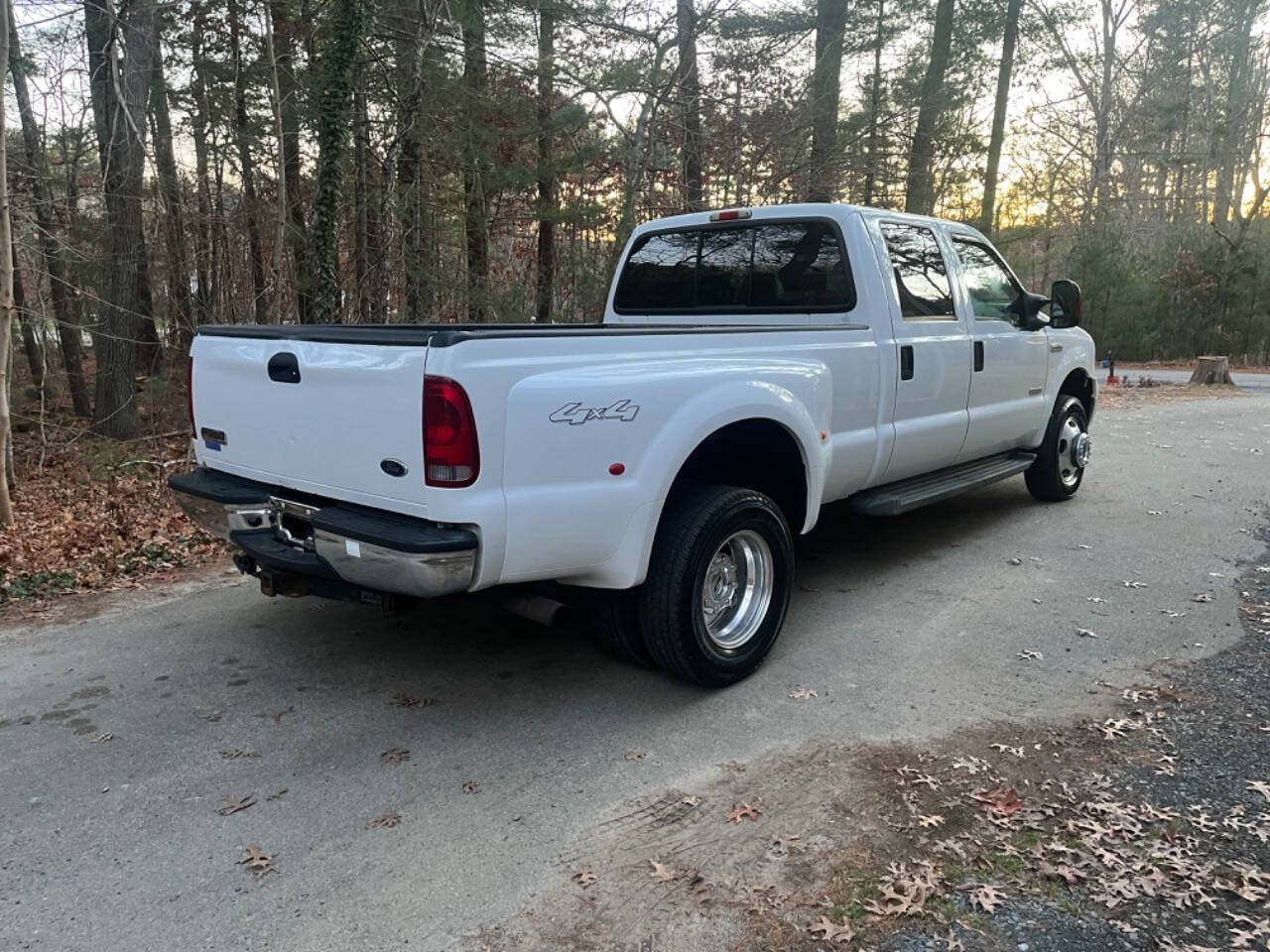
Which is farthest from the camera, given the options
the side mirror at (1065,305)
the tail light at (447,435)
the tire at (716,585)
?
the side mirror at (1065,305)

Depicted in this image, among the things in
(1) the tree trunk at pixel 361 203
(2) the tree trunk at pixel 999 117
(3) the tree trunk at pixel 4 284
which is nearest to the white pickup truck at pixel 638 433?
(3) the tree trunk at pixel 4 284

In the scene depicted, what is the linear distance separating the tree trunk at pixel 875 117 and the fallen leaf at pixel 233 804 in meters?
16.2

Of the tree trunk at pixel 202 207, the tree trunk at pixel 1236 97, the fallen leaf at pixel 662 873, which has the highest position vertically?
the tree trunk at pixel 1236 97

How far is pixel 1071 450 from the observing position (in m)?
7.29

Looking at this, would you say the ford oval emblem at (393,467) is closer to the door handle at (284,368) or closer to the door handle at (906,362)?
the door handle at (284,368)

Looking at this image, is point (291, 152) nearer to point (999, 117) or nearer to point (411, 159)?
point (411, 159)

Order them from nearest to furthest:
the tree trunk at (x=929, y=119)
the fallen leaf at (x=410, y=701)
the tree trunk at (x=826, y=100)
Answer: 1. the fallen leaf at (x=410, y=701)
2. the tree trunk at (x=826, y=100)
3. the tree trunk at (x=929, y=119)

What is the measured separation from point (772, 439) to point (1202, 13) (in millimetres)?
33714

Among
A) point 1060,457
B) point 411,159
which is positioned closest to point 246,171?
point 411,159

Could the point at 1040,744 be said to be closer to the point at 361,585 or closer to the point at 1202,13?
the point at 361,585

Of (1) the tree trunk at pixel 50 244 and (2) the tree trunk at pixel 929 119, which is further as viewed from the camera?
(2) the tree trunk at pixel 929 119

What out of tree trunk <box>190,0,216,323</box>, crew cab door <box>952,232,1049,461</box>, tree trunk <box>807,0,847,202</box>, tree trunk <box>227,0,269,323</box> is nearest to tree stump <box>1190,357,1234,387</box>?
tree trunk <box>807,0,847,202</box>

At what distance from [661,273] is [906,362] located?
174 centimetres

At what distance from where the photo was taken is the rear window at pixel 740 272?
507 centimetres
